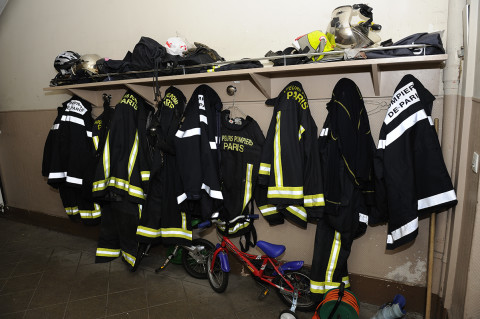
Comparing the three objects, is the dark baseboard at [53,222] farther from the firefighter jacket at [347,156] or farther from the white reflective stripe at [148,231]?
the firefighter jacket at [347,156]

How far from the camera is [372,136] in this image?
2027 mm

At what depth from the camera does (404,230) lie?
174 cm

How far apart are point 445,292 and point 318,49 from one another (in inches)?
66.4

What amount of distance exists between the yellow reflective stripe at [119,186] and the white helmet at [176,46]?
109 centimetres

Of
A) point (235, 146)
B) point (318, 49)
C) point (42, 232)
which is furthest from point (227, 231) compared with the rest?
point (42, 232)

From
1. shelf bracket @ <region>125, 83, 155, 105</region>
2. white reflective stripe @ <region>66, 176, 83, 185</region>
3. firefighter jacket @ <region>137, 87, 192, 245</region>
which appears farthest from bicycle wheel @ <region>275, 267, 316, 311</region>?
white reflective stripe @ <region>66, 176, 83, 185</region>

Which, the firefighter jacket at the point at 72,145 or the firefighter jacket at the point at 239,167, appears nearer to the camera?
the firefighter jacket at the point at 239,167

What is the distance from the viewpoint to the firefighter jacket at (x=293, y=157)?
1.94 metres

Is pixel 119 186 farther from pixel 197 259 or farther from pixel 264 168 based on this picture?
pixel 264 168

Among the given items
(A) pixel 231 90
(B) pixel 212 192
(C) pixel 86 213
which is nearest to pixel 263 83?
(A) pixel 231 90

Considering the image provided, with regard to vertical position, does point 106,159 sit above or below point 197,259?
above

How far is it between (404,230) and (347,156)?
0.53m

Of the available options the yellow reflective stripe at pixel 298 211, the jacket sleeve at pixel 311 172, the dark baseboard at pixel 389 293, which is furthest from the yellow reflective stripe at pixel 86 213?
the dark baseboard at pixel 389 293

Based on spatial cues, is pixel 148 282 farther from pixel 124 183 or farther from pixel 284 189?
pixel 284 189
